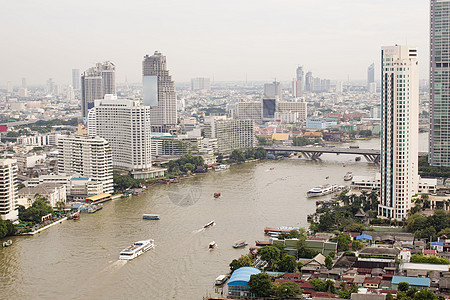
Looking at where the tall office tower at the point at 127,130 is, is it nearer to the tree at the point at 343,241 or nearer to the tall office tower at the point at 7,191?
the tall office tower at the point at 7,191

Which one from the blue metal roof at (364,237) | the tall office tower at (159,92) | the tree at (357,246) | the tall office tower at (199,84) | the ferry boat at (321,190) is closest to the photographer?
the tree at (357,246)

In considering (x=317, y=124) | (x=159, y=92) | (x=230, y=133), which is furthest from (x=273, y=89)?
(x=230, y=133)

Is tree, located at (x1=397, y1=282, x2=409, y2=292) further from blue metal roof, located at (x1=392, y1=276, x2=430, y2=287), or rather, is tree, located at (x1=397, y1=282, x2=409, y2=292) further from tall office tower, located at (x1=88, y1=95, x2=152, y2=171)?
tall office tower, located at (x1=88, y1=95, x2=152, y2=171)

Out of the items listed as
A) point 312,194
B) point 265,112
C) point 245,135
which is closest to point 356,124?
point 265,112

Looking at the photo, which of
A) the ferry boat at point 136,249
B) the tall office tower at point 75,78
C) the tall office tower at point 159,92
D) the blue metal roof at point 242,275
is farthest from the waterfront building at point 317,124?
the tall office tower at point 75,78

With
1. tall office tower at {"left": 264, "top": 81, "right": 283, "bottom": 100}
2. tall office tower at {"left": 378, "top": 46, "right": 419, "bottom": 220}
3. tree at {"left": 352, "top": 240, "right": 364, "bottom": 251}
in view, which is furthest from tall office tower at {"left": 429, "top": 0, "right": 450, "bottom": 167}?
tall office tower at {"left": 264, "top": 81, "right": 283, "bottom": 100}

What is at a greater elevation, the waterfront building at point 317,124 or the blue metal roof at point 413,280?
the waterfront building at point 317,124

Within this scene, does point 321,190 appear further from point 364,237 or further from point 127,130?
point 127,130
